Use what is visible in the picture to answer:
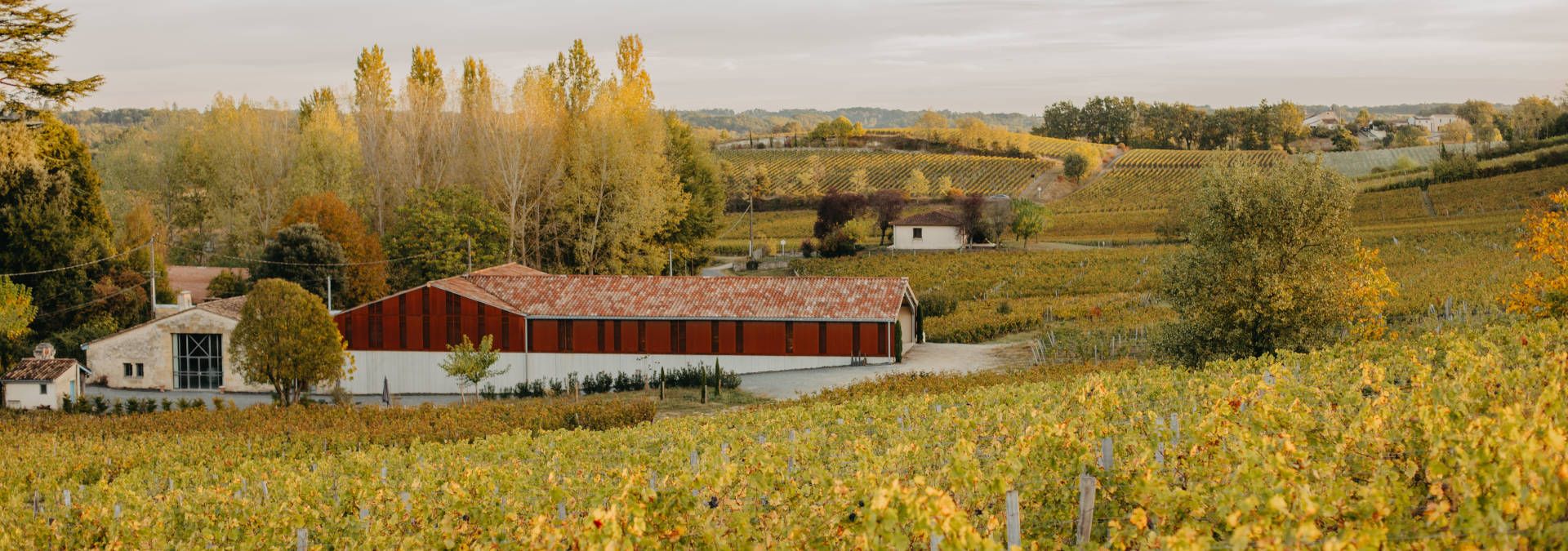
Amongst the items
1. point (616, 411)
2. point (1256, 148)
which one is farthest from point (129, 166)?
point (1256, 148)

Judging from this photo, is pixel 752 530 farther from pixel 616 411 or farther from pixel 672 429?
pixel 616 411

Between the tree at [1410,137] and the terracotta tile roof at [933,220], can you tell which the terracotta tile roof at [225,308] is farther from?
the tree at [1410,137]

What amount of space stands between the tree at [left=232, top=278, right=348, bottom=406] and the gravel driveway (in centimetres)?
1102

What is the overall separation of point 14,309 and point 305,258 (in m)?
11.7

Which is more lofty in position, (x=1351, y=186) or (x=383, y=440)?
(x=1351, y=186)

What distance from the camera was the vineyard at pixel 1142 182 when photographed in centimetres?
9412

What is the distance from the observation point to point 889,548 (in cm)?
623

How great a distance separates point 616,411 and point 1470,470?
62.6 ft

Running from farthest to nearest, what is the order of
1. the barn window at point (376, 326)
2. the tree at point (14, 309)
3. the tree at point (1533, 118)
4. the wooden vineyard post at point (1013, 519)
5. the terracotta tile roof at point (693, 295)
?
the tree at point (1533, 118), the barn window at point (376, 326), the tree at point (14, 309), the terracotta tile roof at point (693, 295), the wooden vineyard post at point (1013, 519)

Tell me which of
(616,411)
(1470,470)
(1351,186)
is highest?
(1351,186)

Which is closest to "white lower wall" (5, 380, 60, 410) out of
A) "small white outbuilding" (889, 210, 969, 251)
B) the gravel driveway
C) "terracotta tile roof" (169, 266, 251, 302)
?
the gravel driveway

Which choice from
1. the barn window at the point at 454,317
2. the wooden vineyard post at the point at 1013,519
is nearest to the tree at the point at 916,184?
the barn window at the point at 454,317

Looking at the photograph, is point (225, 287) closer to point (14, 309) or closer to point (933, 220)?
point (14, 309)

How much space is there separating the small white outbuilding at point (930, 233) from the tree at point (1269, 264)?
1973 inches
